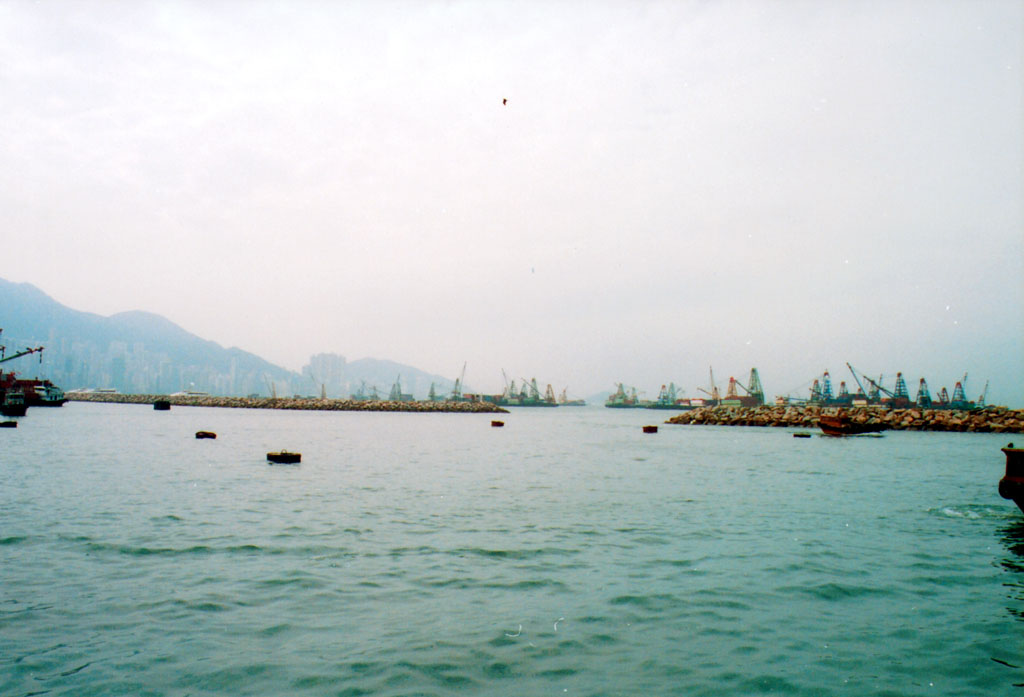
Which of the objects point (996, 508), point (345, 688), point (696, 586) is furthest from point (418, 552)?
point (996, 508)

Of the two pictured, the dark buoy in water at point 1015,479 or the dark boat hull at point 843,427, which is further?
the dark boat hull at point 843,427

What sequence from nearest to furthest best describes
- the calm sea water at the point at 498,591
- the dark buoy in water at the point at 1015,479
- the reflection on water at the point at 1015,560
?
the calm sea water at the point at 498,591
the reflection on water at the point at 1015,560
the dark buoy in water at the point at 1015,479

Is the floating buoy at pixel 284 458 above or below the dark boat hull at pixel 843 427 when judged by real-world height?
below

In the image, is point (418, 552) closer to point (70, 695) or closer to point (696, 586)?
point (696, 586)

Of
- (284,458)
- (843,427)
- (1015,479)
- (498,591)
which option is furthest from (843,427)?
(498,591)

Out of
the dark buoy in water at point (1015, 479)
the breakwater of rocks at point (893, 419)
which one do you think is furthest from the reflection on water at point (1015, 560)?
the breakwater of rocks at point (893, 419)

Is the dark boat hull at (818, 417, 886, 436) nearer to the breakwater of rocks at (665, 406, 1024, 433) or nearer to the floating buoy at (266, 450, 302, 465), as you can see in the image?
the breakwater of rocks at (665, 406, 1024, 433)

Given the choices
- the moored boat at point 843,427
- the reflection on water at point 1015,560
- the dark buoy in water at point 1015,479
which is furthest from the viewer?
the moored boat at point 843,427

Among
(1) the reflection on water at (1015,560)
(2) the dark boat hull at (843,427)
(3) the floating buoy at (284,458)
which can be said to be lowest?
(1) the reflection on water at (1015,560)

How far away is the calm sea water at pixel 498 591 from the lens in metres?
7.52

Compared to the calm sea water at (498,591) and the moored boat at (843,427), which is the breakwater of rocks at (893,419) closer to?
the moored boat at (843,427)

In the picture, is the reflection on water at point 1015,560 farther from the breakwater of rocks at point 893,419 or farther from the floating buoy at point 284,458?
the breakwater of rocks at point 893,419

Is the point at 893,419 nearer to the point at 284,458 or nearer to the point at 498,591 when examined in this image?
the point at 284,458

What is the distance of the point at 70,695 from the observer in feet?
21.8
